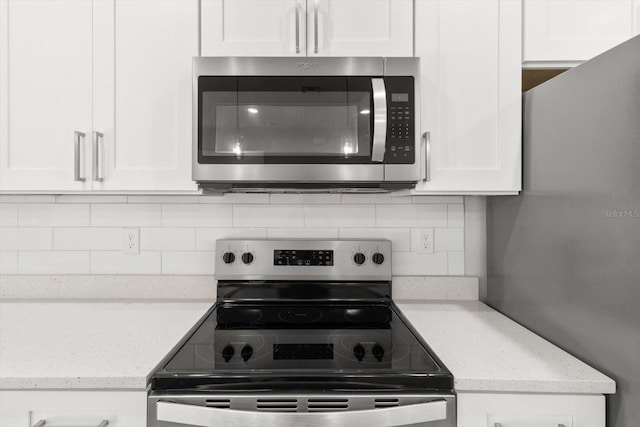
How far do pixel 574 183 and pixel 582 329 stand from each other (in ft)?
1.25

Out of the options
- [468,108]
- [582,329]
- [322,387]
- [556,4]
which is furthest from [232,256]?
[556,4]

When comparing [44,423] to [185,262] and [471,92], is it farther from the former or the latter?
[471,92]

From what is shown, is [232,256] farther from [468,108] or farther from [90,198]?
[468,108]

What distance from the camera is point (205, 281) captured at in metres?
1.74

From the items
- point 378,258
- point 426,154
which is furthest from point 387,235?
point 426,154

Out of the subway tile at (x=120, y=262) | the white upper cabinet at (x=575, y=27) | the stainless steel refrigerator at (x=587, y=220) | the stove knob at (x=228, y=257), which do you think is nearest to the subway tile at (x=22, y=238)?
the subway tile at (x=120, y=262)

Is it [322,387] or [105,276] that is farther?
[105,276]

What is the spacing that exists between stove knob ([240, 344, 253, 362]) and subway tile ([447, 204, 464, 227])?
986 millimetres

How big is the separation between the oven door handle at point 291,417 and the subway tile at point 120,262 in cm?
88

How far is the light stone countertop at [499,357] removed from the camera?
99 centimetres

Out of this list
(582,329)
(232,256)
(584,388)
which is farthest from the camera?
(232,256)

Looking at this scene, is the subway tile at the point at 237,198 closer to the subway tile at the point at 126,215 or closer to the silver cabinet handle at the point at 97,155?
the subway tile at the point at 126,215

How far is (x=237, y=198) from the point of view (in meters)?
1.75

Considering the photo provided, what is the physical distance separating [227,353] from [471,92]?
44.2 inches
